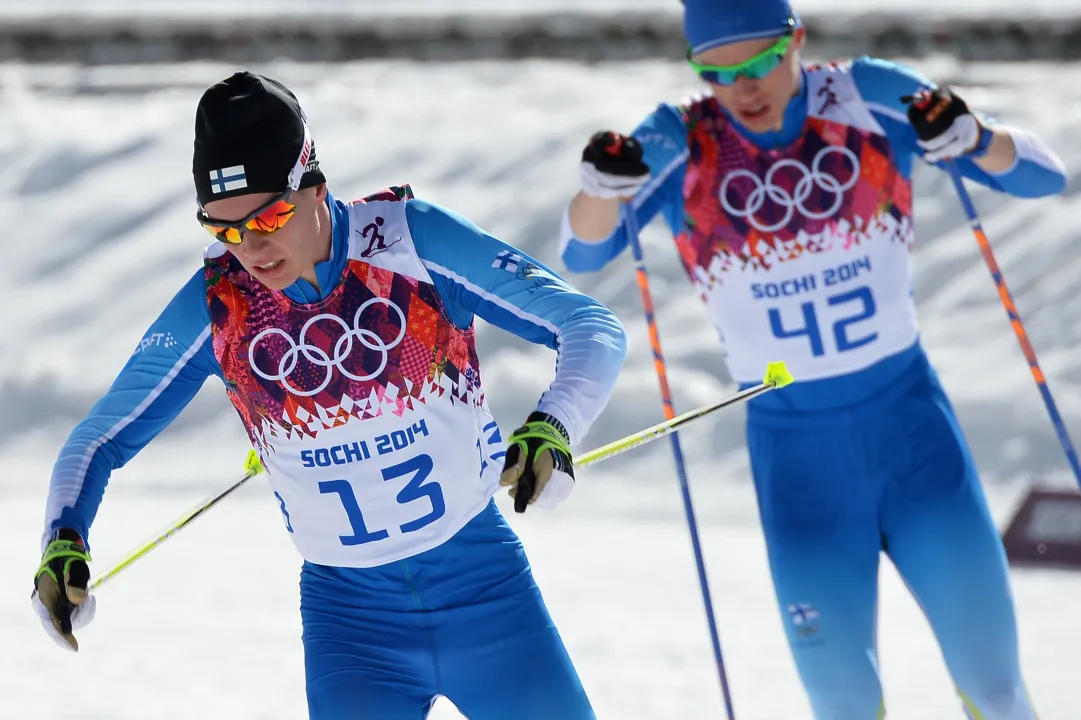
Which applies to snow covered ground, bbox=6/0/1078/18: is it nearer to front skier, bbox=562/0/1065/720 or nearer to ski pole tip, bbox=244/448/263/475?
front skier, bbox=562/0/1065/720

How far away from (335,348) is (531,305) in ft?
1.25

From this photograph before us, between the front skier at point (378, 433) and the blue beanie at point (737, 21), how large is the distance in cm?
119

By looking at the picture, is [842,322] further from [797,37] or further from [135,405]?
[135,405]

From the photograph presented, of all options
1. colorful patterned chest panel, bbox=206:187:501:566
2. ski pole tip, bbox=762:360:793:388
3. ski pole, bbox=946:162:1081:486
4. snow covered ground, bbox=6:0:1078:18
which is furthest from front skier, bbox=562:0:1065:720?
snow covered ground, bbox=6:0:1078:18

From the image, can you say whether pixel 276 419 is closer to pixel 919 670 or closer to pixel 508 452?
pixel 508 452

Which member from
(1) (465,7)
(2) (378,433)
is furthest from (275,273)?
(1) (465,7)

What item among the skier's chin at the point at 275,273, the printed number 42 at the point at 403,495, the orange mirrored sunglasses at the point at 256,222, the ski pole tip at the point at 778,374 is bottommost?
the ski pole tip at the point at 778,374

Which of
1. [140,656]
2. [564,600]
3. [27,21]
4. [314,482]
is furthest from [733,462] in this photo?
[27,21]

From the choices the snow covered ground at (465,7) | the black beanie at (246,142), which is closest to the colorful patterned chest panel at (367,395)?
the black beanie at (246,142)

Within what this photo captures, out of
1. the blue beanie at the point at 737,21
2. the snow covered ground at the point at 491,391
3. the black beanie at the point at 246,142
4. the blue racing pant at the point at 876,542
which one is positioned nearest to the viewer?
the black beanie at the point at 246,142

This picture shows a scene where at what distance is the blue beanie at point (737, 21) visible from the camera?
152 inches

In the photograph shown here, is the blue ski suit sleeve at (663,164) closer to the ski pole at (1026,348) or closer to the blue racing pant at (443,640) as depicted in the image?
the ski pole at (1026,348)

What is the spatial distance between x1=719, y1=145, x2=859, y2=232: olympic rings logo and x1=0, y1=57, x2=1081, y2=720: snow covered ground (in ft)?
5.29

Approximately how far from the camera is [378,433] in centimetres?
292
